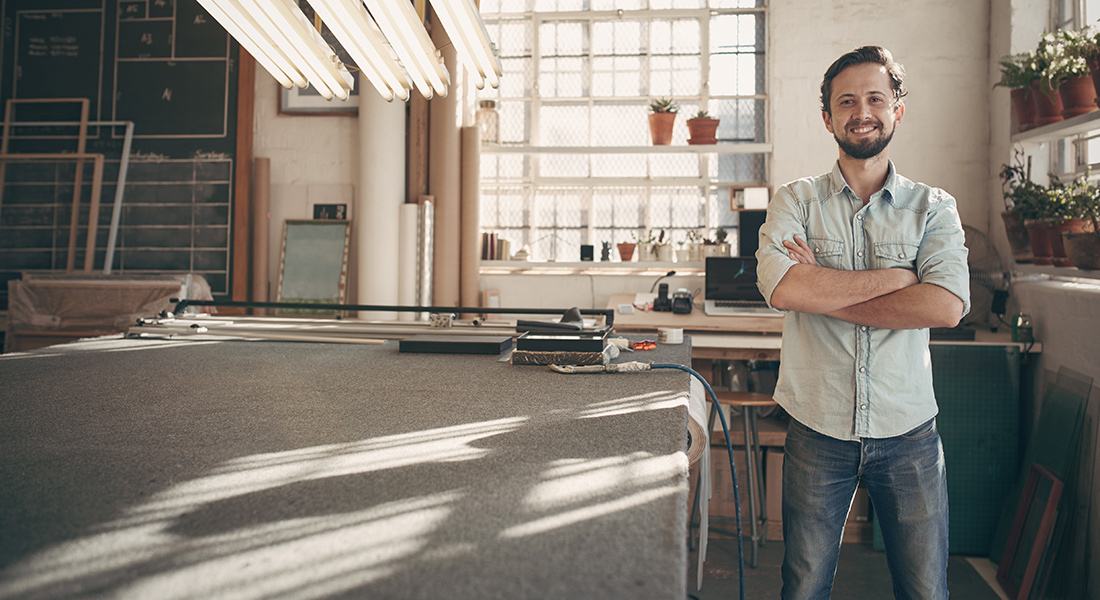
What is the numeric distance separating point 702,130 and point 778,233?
287 cm

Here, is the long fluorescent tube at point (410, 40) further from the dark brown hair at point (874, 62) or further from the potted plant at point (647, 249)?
the potted plant at point (647, 249)

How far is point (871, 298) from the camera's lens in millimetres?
1729

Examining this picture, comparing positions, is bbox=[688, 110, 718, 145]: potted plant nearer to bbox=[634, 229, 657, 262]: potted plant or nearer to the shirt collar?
bbox=[634, 229, 657, 262]: potted plant

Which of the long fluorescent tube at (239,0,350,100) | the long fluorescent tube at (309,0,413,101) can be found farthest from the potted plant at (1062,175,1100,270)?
the long fluorescent tube at (239,0,350,100)

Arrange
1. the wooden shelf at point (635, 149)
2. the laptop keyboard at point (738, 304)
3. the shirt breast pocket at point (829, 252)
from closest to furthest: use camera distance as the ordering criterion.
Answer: the shirt breast pocket at point (829, 252) < the laptop keyboard at point (738, 304) < the wooden shelf at point (635, 149)

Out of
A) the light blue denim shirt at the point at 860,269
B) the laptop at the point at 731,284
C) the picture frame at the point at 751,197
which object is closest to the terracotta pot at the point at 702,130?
the picture frame at the point at 751,197

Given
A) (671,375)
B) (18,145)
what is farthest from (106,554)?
(18,145)

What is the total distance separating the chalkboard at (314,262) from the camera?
481cm

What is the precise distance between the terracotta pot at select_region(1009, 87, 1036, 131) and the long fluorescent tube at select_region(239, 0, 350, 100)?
3050 mm

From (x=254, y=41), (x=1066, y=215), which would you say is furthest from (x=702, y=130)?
(x=254, y=41)

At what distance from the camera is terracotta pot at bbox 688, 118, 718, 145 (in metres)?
4.60

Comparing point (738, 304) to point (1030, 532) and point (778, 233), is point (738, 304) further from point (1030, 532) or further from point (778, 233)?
point (778, 233)

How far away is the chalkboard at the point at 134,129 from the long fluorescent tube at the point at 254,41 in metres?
3.20

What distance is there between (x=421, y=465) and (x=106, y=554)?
40cm
